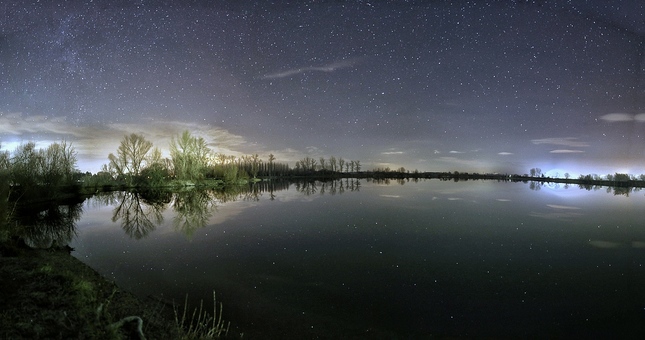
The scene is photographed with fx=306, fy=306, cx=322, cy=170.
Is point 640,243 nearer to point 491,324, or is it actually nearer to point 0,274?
point 491,324

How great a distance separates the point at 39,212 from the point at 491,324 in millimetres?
31811

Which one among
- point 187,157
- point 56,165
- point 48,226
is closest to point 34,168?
point 56,165

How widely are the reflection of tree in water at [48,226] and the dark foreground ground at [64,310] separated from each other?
8.05 m

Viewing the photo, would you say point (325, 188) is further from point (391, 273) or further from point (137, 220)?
point (391, 273)

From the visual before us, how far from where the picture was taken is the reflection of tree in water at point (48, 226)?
14.4 m

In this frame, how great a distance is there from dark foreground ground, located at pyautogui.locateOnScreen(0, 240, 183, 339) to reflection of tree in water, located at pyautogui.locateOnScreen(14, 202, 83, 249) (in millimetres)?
8047

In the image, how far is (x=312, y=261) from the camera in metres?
11.6

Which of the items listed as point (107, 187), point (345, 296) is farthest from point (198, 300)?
point (107, 187)

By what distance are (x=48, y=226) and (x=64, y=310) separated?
59.3 ft

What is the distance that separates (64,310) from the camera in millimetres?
5340

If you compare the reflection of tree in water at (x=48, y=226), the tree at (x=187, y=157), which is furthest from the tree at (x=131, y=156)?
the reflection of tree in water at (x=48, y=226)

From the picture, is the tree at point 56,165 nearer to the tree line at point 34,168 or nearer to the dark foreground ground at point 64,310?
the tree line at point 34,168

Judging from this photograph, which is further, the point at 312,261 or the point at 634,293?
the point at 312,261

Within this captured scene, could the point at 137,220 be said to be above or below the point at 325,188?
below
